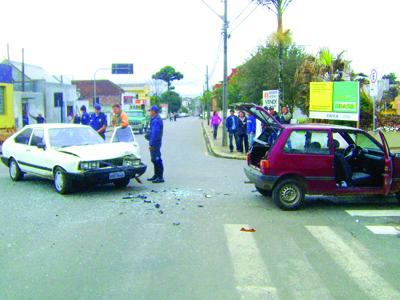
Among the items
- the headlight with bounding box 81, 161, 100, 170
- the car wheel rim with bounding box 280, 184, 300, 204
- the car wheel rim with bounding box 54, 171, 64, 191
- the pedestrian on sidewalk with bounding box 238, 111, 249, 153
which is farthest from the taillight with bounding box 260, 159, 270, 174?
the pedestrian on sidewalk with bounding box 238, 111, 249, 153

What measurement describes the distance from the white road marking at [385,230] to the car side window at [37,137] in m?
6.98

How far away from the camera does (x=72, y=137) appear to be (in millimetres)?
10594

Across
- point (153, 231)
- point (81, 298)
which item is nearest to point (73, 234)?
point (153, 231)

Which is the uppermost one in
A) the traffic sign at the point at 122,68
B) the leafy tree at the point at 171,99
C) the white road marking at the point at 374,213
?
the traffic sign at the point at 122,68

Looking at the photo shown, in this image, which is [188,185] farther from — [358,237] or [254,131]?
[254,131]

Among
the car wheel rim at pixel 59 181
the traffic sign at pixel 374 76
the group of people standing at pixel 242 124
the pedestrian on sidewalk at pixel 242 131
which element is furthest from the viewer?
the pedestrian on sidewalk at pixel 242 131

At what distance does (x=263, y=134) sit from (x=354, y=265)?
429 cm

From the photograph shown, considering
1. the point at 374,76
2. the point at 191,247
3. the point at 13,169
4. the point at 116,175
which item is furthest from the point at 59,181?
the point at 374,76

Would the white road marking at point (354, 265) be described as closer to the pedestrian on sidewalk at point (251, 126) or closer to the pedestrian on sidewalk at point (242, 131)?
the pedestrian on sidewalk at point (242, 131)

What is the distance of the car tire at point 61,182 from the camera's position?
31.0ft

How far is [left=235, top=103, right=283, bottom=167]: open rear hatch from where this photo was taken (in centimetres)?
892

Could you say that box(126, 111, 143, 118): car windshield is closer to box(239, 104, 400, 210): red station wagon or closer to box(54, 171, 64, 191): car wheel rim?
box(54, 171, 64, 191): car wheel rim

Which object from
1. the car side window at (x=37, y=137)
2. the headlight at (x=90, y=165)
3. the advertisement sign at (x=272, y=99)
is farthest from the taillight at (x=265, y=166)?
the advertisement sign at (x=272, y=99)

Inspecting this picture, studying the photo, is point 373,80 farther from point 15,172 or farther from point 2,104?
point 2,104
